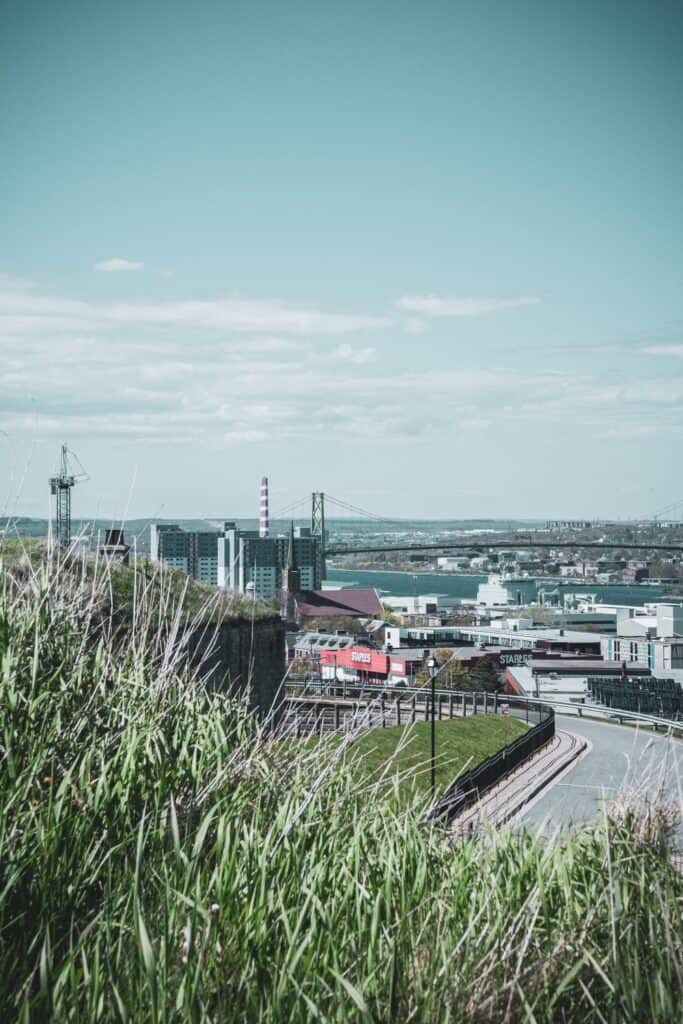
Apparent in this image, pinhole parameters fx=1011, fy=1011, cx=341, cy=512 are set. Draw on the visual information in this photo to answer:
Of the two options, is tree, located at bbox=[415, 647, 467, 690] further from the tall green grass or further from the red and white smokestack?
the red and white smokestack

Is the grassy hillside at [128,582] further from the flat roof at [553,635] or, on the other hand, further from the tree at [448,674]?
the flat roof at [553,635]

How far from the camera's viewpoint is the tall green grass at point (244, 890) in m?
4.13

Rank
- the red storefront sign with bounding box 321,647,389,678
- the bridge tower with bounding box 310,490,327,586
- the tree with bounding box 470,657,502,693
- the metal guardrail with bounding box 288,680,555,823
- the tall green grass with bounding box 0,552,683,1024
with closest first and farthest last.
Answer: the tall green grass with bounding box 0,552,683,1024 → the metal guardrail with bounding box 288,680,555,823 → the red storefront sign with bounding box 321,647,389,678 → the tree with bounding box 470,657,502,693 → the bridge tower with bounding box 310,490,327,586

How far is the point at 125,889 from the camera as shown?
4926mm

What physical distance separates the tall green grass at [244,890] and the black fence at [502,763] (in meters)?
7.56

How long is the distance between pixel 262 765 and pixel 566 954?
2.75 metres

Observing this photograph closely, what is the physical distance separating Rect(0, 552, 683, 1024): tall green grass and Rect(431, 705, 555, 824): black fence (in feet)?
24.8

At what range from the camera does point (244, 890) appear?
535 cm

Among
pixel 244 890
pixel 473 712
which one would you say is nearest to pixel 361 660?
pixel 473 712

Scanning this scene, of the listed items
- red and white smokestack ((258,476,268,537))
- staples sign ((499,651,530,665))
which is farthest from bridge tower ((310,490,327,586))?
staples sign ((499,651,530,665))

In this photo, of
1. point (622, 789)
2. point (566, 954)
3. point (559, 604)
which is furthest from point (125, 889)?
point (559, 604)

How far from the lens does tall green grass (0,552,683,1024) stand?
4.13m

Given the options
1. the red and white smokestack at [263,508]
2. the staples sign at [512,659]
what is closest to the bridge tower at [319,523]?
the red and white smokestack at [263,508]

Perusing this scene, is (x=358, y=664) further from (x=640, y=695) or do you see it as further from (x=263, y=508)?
(x=263, y=508)
